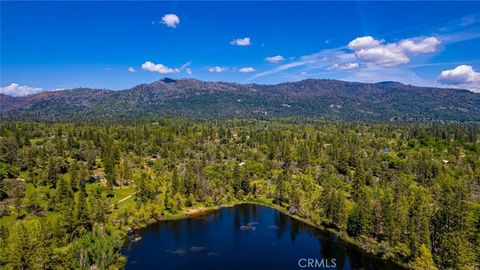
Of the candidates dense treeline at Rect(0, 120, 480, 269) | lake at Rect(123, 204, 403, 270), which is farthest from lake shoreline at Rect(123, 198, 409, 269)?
lake at Rect(123, 204, 403, 270)

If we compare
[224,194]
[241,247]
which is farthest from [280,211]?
[241,247]

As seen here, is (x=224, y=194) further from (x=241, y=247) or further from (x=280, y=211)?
(x=241, y=247)

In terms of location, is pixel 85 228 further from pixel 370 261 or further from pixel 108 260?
pixel 370 261

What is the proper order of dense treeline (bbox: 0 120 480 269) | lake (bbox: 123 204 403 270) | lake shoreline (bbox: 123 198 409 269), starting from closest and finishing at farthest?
dense treeline (bbox: 0 120 480 269) → lake (bbox: 123 204 403 270) → lake shoreline (bbox: 123 198 409 269)

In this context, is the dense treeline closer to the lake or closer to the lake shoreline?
the lake shoreline

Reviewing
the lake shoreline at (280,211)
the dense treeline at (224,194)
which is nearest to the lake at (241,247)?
the lake shoreline at (280,211)

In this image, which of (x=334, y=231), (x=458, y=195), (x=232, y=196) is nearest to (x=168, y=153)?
(x=232, y=196)
